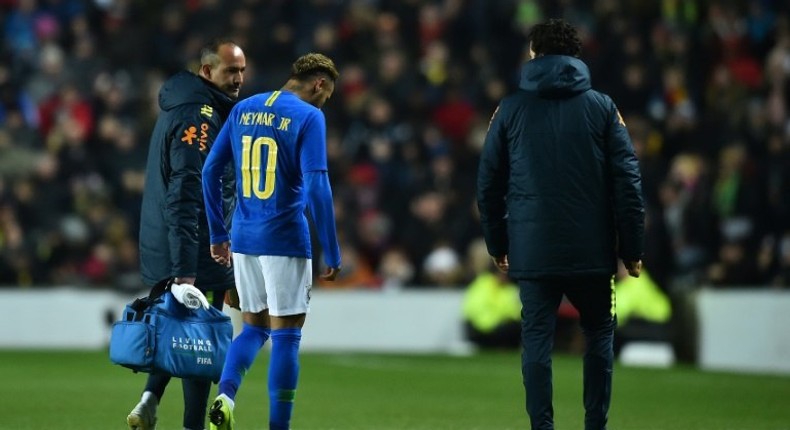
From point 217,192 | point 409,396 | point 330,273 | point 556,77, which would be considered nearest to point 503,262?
point 330,273

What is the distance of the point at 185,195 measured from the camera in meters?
8.80

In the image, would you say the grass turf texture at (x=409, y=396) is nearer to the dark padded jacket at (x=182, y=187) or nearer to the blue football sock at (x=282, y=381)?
the dark padded jacket at (x=182, y=187)

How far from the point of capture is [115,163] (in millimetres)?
21625

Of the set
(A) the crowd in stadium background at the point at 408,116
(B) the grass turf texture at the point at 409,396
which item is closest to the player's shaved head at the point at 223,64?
(B) the grass turf texture at the point at 409,396

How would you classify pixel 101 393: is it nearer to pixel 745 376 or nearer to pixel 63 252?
pixel 745 376

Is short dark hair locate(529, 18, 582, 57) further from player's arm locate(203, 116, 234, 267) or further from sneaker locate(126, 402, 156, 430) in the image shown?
Answer: sneaker locate(126, 402, 156, 430)

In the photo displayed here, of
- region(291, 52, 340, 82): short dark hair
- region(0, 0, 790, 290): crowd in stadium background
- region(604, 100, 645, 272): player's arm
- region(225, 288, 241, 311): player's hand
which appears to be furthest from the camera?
region(0, 0, 790, 290): crowd in stadium background

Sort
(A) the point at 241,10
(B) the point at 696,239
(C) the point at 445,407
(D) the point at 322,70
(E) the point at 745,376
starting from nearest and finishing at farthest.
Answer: (D) the point at 322,70 → (C) the point at 445,407 → (E) the point at 745,376 → (B) the point at 696,239 → (A) the point at 241,10

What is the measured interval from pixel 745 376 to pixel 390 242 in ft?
20.1

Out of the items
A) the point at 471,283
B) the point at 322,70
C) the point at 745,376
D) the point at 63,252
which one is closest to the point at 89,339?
the point at 63,252

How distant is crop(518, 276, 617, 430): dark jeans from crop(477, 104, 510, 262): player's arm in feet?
1.01

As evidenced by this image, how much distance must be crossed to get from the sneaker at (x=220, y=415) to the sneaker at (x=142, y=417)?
77cm

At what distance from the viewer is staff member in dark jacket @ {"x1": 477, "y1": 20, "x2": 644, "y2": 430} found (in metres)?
8.19

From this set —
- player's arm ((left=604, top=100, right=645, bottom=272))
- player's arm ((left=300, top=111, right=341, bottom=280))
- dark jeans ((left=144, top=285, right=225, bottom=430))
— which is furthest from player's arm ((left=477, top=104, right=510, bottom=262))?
dark jeans ((left=144, top=285, right=225, bottom=430))
